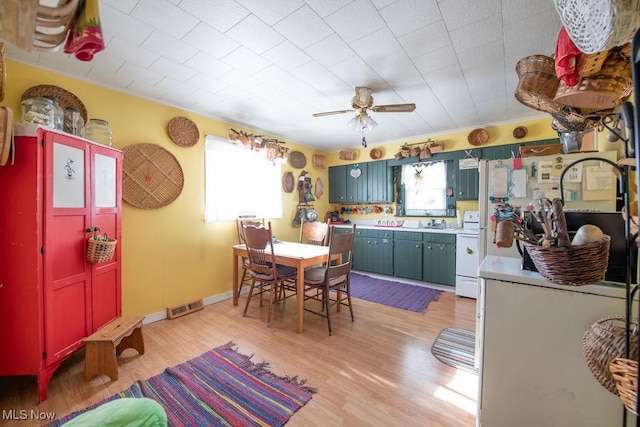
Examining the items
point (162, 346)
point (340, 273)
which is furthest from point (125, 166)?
point (340, 273)

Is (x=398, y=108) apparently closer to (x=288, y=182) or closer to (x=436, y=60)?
(x=436, y=60)

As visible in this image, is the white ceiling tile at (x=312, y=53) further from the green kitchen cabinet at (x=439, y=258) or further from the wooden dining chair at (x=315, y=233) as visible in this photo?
the green kitchen cabinet at (x=439, y=258)

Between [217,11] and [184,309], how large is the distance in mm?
2947

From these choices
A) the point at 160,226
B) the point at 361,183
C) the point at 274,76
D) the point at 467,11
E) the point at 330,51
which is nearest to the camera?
the point at 467,11

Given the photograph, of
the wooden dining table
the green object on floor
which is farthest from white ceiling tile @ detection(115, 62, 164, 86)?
the green object on floor

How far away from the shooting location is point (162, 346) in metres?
2.34

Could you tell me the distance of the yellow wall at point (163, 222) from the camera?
2.48 metres

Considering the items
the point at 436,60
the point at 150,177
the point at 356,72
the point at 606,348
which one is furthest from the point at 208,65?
the point at 606,348

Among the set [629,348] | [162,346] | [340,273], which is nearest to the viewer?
[629,348]

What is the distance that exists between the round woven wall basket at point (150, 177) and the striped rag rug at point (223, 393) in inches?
68.1

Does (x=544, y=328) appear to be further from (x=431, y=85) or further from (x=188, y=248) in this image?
(x=188, y=248)

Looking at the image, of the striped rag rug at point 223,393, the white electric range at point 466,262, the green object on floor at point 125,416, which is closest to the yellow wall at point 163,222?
the striped rag rug at point 223,393

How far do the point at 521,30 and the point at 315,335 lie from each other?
9.60 feet

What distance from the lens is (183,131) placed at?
312 centimetres
